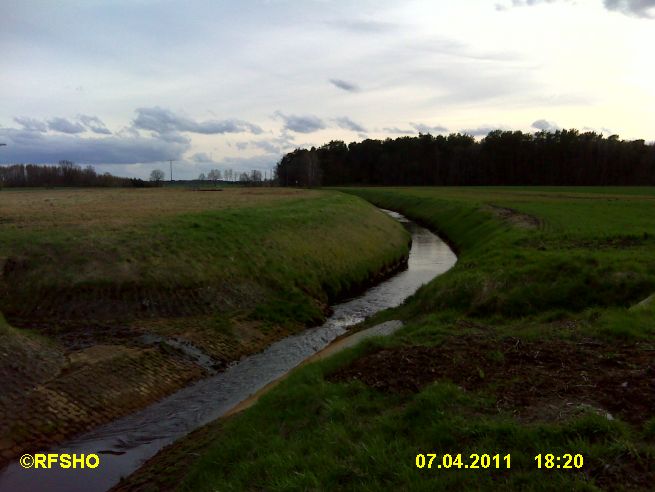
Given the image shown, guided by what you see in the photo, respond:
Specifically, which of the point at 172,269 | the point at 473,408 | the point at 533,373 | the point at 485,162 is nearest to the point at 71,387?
the point at 172,269

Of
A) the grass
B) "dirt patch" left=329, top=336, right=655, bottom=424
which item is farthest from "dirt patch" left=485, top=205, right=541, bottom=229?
"dirt patch" left=329, top=336, right=655, bottom=424

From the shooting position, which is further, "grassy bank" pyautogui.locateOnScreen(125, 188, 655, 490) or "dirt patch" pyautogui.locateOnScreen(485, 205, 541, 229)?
"dirt patch" pyautogui.locateOnScreen(485, 205, 541, 229)

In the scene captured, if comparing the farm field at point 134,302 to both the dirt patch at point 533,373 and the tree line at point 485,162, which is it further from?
the tree line at point 485,162

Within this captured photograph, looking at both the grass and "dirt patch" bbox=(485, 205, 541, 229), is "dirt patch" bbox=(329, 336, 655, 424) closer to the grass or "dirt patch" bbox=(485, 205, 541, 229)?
the grass

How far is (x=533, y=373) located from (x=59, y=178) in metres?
168

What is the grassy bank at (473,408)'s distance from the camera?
20.8 ft

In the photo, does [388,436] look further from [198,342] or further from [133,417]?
[198,342]

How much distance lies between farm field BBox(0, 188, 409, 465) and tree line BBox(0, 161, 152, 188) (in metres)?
118

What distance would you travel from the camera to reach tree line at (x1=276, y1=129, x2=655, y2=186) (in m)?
134

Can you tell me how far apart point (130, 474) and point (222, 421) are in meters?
2.15

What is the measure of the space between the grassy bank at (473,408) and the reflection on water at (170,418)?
1.24m

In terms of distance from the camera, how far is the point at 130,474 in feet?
34.3

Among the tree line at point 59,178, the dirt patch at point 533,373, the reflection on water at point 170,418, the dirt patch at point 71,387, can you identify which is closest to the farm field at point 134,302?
the dirt patch at point 71,387

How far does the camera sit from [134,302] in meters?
19.8
